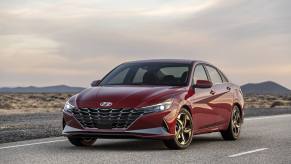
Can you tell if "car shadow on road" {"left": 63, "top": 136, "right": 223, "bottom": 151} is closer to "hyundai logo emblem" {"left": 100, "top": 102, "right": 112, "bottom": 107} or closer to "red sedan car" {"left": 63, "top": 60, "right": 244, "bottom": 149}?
"red sedan car" {"left": 63, "top": 60, "right": 244, "bottom": 149}

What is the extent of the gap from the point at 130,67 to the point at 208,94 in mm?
1530

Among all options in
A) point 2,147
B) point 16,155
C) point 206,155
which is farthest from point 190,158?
point 2,147

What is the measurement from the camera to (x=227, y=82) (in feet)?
47.4

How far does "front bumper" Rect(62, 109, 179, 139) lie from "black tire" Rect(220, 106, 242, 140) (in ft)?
9.99

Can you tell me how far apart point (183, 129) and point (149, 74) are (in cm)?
135

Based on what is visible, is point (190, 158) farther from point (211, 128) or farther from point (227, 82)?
point (227, 82)

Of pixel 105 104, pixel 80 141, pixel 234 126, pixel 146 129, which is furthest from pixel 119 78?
pixel 234 126

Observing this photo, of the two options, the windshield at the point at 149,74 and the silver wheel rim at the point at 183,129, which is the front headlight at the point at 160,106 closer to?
the silver wheel rim at the point at 183,129

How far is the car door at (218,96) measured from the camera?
43.4ft

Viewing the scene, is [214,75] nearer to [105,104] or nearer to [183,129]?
[183,129]

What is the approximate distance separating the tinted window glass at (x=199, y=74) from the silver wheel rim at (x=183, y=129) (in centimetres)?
101

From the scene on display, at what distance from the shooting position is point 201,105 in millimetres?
12500

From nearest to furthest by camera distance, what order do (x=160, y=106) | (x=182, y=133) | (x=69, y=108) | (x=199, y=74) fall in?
(x=160, y=106) → (x=69, y=108) → (x=182, y=133) → (x=199, y=74)

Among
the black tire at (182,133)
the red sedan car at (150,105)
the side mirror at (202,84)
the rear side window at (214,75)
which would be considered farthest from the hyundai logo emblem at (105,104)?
the rear side window at (214,75)
